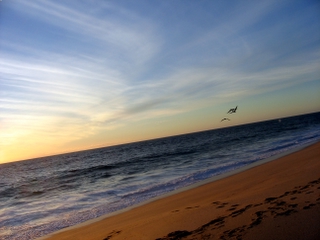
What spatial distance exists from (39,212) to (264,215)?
35.7 feet

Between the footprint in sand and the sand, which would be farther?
the footprint in sand

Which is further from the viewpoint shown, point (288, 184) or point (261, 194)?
point (288, 184)

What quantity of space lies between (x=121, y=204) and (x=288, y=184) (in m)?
7.01

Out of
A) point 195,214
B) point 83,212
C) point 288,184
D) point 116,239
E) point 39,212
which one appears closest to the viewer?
point 116,239

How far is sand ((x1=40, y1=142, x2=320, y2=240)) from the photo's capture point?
15.1 feet

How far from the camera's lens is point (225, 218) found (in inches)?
230

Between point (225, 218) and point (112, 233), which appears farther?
point (112, 233)

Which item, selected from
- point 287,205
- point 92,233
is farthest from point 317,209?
point 92,233

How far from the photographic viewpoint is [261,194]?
738 cm

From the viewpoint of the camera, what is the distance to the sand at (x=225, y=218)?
460 centimetres

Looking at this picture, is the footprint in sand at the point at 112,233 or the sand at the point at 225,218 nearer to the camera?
the sand at the point at 225,218

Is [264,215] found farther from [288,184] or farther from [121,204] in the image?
[121,204]

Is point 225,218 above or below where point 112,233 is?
above

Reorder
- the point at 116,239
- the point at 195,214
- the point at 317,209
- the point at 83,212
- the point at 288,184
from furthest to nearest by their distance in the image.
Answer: the point at 83,212 < the point at 288,184 < the point at 195,214 < the point at 116,239 < the point at 317,209
